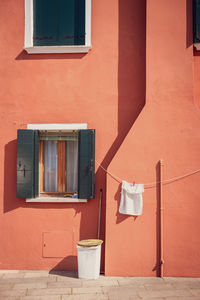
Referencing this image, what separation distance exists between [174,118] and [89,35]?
2.39 metres

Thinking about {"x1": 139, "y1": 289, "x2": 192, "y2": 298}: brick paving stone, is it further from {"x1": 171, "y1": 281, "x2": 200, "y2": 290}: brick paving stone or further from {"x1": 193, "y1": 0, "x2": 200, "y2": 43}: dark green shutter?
{"x1": 193, "y1": 0, "x2": 200, "y2": 43}: dark green shutter

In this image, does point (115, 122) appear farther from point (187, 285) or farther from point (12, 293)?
point (12, 293)

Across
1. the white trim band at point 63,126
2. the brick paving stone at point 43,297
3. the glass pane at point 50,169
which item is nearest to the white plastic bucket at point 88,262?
the brick paving stone at point 43,297

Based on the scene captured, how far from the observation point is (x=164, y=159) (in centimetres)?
638

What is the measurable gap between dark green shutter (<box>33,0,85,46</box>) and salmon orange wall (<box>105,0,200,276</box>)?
141cm

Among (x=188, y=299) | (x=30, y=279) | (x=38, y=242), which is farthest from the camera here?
(x=38, y=242)

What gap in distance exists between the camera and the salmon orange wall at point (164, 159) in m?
6.27

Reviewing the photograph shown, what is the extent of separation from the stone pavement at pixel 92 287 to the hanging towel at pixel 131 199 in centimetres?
124

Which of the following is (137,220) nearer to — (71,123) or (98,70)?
(71,123)

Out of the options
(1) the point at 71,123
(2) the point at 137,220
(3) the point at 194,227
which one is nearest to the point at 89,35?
(1) the point at 71,123

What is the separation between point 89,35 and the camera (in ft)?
22.1

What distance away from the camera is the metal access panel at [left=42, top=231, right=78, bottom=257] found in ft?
21.9

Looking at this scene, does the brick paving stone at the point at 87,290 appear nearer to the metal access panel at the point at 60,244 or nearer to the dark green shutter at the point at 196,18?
the metal access panel at the point at 60,244

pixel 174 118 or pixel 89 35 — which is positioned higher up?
pixel 89 35
